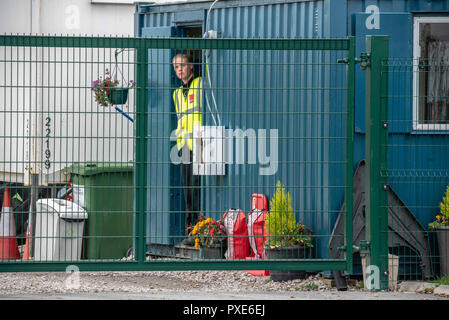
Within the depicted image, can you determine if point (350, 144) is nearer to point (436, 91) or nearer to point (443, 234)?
point (443, 234)

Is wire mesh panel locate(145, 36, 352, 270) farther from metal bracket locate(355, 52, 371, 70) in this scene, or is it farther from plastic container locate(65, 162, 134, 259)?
plastic container locate(65, 162, 134, 259)

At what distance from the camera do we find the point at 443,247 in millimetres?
8070

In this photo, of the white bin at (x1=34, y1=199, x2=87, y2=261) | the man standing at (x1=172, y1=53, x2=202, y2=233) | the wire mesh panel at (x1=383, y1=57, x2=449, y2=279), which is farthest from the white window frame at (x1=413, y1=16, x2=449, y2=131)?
the white bin at (x1=34, y1=199, x2=87, y2=261)

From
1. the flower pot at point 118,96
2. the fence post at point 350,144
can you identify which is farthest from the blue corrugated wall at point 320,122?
the flower pot at point 118,96

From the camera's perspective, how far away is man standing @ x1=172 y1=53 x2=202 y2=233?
7.43 m

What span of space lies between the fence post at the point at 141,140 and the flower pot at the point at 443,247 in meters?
2.95

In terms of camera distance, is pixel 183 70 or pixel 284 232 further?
pixel 183 70

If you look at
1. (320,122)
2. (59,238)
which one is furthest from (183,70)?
(59,238)

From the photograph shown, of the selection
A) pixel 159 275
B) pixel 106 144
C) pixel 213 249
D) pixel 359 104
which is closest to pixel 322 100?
pixel 359 104

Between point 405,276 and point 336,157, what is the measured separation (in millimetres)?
1496

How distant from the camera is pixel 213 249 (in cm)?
820

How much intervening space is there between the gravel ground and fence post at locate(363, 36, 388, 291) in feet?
2.29

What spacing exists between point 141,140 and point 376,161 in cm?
212

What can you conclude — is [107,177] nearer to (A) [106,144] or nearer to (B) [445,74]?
(A) [106,144]
